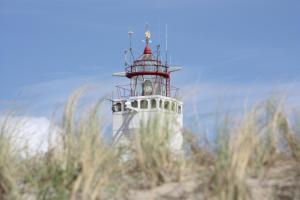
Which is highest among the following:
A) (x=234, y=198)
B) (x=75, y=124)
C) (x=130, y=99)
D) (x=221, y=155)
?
(x=130, y=99)

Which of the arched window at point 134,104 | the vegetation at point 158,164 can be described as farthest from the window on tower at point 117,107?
the vegetation at point 158,164

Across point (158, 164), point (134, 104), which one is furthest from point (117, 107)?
point (158, 164)

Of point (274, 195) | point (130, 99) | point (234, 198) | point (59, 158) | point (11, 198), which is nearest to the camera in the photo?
point (234, 198)

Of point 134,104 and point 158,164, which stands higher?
point 134,104

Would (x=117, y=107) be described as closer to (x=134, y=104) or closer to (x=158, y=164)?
(x=134, y=104)

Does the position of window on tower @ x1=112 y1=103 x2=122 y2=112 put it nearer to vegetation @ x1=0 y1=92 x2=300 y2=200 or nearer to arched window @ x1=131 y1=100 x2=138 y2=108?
arched window @ x1=131 y1=100 x2=138 y2=108

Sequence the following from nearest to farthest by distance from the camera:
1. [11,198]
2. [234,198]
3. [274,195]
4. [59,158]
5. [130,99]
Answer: [234,198]
[274,195]
[11,198]
[59,158]
[130,99]

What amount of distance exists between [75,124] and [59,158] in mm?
359

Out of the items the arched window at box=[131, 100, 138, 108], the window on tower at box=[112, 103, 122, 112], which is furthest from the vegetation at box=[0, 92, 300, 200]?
the window on tower at box=[112, 103, 122, 112]

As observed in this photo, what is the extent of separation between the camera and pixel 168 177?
14.7ft

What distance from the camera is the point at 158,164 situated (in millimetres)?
4453

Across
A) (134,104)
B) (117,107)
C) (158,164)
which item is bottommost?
(158,164)

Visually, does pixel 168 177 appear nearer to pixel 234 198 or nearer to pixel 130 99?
pixel 234 198

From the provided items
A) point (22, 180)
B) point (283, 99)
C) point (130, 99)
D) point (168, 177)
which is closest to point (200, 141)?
point (168, 177)
